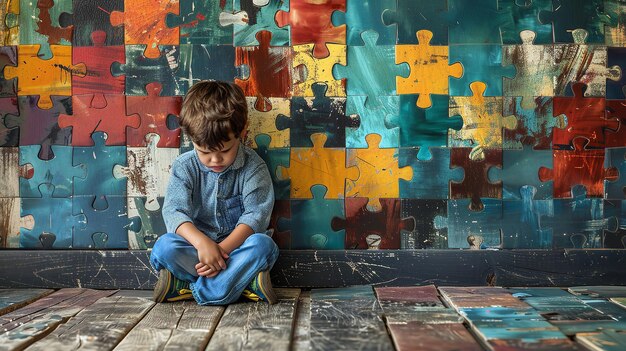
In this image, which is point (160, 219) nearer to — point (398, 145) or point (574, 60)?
point (398, 145)

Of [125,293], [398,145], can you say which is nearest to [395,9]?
[398,145]

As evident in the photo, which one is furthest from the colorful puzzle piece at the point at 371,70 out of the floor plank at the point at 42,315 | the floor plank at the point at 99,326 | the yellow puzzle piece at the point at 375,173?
the floor plank at the point at 42,315

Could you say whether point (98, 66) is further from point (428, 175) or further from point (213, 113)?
point (428, 175)

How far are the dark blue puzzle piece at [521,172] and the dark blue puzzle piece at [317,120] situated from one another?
26.1 inches

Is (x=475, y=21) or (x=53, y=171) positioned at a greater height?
(x=475, y=21)

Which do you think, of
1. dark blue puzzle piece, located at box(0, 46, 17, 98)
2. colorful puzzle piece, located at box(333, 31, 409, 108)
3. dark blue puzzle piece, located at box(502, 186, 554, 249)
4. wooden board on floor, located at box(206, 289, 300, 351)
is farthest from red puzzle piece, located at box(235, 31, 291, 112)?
dark blue puzzle piece, located at box(502, 186, 554, 249)

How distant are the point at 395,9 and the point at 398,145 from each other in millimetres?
582

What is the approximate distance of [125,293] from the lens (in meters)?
2.66

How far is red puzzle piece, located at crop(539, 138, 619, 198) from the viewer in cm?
274

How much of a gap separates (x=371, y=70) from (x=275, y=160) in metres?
0.57

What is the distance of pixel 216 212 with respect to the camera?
2.64 m

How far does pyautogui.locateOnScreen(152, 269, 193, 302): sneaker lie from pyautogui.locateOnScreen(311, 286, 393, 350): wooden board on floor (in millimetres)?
512

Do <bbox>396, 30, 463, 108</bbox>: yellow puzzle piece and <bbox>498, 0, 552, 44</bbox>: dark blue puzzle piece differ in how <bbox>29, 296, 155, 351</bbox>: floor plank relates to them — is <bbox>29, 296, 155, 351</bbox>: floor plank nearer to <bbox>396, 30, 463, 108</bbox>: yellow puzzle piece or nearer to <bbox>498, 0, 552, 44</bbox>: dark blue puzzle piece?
<bbox>396, 30, 463, 108</bbox>: yellow puzzle piece

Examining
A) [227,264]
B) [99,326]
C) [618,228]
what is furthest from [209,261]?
[618,228]
